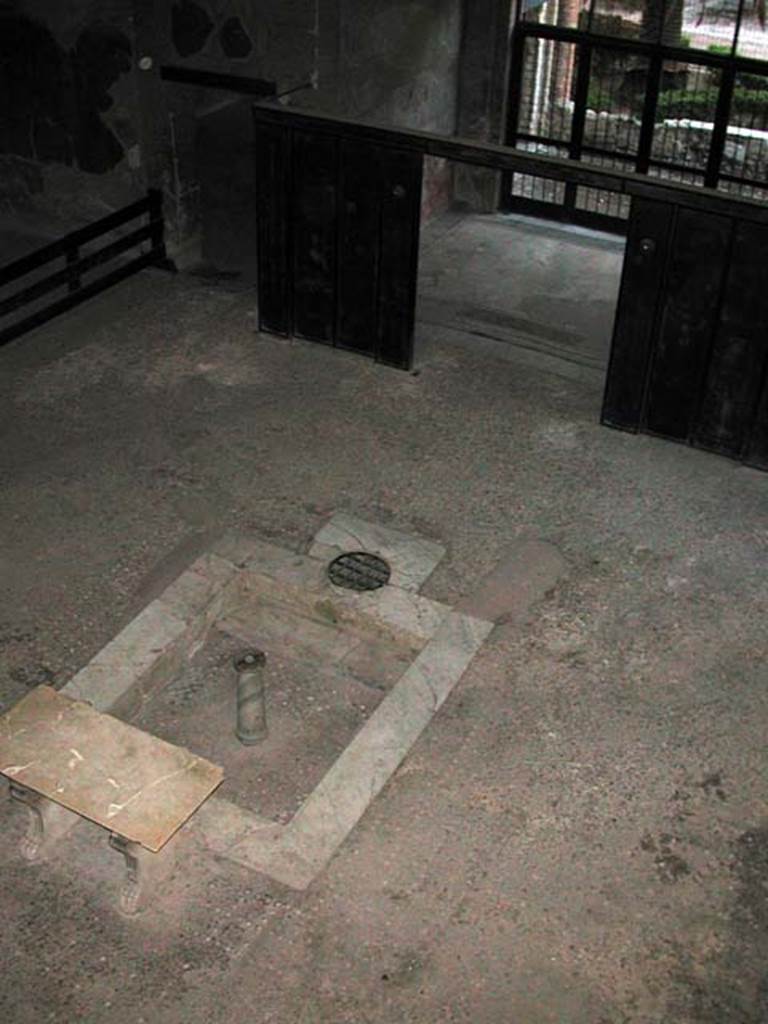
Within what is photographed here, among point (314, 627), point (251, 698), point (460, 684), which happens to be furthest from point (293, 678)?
point (460, 684)

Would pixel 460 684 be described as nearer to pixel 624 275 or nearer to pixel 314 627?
pixel 314 627

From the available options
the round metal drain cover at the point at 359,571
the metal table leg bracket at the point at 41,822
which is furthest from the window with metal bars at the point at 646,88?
the metal table leg bracket at the point at 41,822

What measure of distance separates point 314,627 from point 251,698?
1050mm

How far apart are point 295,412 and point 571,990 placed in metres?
5.45

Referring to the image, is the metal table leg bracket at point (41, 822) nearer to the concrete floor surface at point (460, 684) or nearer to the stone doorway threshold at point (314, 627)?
the concrete floor surface at point (460, 684)

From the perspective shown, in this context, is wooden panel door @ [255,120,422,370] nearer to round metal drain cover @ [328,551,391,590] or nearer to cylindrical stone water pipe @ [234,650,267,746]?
round metal drain cover @ [328,551,391,590]

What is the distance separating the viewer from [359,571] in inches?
316

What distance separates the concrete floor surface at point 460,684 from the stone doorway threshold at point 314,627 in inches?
5.5

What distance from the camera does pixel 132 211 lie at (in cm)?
1152

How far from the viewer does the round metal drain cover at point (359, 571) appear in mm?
7891

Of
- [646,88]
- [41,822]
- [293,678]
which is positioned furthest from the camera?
[646,88]

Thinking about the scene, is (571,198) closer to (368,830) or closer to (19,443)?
(19,443)

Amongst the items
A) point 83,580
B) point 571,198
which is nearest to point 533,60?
point 571,198

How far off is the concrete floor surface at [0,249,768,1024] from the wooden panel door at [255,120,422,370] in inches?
13.0
